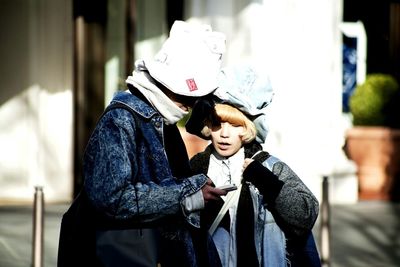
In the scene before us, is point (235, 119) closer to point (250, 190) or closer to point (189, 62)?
point (250, 190)

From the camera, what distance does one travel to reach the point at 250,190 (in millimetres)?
5027

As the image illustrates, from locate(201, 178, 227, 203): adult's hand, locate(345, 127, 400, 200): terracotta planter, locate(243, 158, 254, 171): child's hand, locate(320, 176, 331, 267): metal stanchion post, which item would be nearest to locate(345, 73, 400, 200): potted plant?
locate(345, 127, 400, 200): terracotta planter

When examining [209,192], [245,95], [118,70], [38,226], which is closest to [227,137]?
[245,95]

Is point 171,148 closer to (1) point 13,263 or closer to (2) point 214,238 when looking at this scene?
(2) point 214,238

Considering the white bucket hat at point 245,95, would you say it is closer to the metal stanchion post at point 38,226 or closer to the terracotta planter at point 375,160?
the metal stanchion post at point 38,226

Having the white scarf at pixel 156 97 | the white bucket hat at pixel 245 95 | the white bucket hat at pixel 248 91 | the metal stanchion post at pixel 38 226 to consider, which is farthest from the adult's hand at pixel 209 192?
the metal stanchion post at pixel 38 226

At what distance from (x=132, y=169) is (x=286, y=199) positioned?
947 millimetres

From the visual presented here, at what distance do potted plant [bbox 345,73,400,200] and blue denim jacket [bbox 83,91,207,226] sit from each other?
34.8 ft

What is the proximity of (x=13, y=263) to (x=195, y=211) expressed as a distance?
6.24 meters

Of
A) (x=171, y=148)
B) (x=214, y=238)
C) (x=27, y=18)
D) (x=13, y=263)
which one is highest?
(x=27, y=18)

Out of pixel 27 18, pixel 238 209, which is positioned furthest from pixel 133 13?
pixel 238 209

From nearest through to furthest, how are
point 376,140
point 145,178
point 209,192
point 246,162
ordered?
point 145,178, point 209,192, point 246,162, point 376,140

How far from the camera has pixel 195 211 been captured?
4.23 m

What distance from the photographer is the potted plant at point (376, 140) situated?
14680 mm
